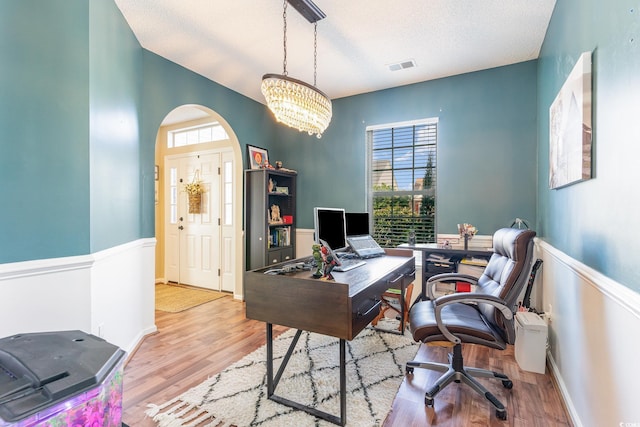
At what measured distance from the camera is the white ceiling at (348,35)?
239cm

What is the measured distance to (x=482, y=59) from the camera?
321 centimetres

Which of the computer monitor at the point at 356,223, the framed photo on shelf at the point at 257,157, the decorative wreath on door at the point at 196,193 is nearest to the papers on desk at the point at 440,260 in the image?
the computer monitor at the point at 356,223

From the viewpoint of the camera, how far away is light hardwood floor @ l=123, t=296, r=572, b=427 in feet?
5.80

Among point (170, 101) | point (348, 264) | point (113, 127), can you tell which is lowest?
Result: point (348, 264)

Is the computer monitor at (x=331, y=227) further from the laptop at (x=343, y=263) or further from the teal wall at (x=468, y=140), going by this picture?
the teal wall at (x=468, y=140)

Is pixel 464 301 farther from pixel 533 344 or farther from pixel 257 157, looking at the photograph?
pixel 257 157

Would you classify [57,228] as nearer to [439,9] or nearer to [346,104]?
[439,9]

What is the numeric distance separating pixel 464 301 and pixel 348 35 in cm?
239

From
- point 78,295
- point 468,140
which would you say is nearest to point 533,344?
point 468,140

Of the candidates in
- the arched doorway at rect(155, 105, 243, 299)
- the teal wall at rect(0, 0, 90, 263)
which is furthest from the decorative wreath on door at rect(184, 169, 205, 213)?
the teal wall at rect(0, 0, 90, 263)

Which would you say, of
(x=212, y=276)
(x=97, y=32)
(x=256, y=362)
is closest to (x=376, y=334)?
(x=256, y=362)

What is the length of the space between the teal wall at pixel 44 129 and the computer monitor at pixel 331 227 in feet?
4.89

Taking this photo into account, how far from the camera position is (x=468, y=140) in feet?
11.6

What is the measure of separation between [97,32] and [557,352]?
3842 millimetres
